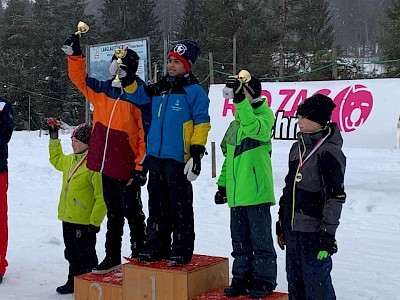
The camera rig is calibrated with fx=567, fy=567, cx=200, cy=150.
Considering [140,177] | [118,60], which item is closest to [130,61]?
[118,60]

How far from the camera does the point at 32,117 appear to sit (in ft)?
120

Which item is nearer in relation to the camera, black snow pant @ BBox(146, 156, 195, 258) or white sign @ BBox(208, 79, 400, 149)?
black snow pant @ BBox(146, 156, 195, 258)

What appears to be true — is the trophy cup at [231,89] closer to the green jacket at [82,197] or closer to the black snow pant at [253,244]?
the black snow pant at [253,244]

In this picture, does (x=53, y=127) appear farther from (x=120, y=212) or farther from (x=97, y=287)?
(x=97, y=287)

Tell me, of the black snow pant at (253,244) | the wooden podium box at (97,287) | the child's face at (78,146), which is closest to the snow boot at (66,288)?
the wooden podium box at (97,287)

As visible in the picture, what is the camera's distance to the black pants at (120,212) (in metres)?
4.68

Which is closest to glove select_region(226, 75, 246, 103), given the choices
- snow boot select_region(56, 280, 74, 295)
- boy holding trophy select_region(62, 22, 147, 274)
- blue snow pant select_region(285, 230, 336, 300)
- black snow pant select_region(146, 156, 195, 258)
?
black snow pant select_region(146, 156, 195, 258)

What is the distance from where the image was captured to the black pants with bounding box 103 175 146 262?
15.3 feet

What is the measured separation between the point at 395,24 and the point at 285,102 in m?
22.8

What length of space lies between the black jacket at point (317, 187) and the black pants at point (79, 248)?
6.78 feet

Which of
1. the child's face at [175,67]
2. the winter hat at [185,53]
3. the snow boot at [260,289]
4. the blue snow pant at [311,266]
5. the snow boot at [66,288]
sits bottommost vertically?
the snow boot at [66,288]

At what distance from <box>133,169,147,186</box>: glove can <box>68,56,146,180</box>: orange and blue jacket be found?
0.13 feet

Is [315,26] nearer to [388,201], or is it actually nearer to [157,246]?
[388,201]

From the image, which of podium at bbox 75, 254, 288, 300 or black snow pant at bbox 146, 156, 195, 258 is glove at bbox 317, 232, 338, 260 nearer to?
podium at bbox 75, 254, 288, 300
